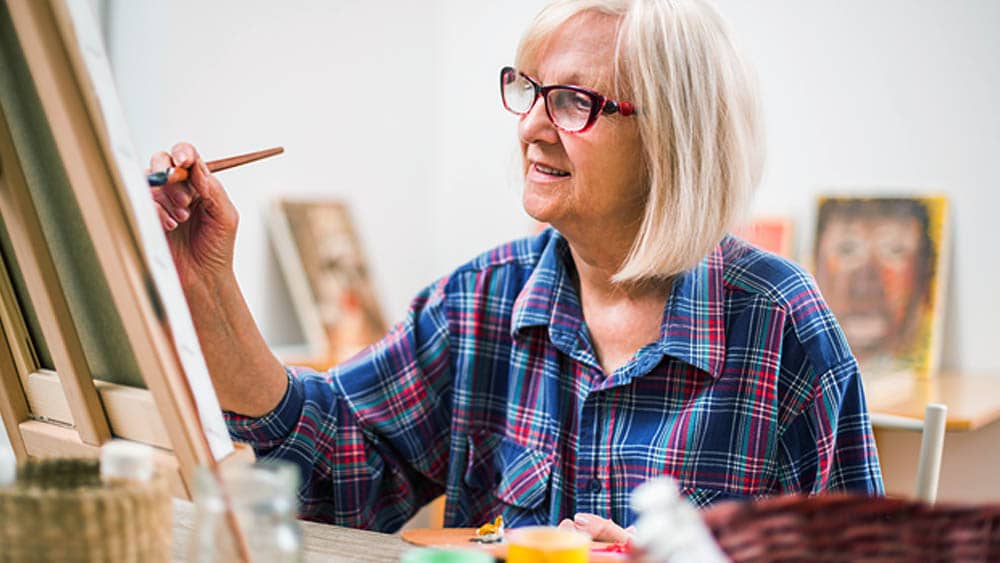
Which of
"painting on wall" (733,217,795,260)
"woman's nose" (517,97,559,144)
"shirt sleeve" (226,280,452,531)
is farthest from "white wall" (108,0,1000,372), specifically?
"woman's nose" (517,97,559,144)

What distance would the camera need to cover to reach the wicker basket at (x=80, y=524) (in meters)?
0.65

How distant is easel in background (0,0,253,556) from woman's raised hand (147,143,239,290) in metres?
0.24

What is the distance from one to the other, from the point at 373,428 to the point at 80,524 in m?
0.81

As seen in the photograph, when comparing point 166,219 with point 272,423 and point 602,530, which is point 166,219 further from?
point 602,530

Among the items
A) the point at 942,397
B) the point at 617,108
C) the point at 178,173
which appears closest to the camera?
the point at 178,173

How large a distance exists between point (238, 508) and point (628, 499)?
74 centimetres

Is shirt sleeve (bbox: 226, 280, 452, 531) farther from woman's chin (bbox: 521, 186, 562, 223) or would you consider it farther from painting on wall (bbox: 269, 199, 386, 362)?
painting on wall (bbox: 269, 199, 386, 362)

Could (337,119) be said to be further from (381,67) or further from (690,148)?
(690,148)

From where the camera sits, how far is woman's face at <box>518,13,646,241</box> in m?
1.38

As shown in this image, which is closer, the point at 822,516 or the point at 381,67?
the point at 822,516

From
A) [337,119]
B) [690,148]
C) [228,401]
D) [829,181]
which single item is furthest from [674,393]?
[337,119]

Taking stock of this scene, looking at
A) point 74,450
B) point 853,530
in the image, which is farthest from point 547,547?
point 74,450

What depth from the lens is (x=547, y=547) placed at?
764mm

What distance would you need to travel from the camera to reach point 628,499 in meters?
1.33
